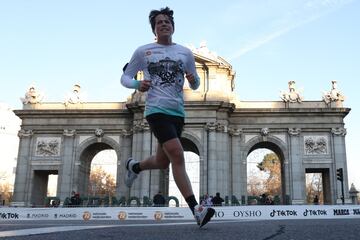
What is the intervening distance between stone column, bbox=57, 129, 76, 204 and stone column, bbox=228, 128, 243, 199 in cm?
1225

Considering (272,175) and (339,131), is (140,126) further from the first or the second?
(272,175)

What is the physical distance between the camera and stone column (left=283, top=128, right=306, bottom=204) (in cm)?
3259

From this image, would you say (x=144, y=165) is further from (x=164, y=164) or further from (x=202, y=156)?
(x=202, y=156)

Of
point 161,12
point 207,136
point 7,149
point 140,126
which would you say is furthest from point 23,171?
point 7,149

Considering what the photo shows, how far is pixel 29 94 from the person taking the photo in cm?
3656

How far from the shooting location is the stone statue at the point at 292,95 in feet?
114

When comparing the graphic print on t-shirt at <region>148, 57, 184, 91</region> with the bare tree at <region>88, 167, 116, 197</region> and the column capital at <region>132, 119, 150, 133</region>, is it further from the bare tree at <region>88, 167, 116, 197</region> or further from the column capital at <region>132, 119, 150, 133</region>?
the bare tree at <region>88, 167, 116, 197</region>

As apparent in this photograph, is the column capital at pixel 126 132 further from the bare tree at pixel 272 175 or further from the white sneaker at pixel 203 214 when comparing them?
the bare tree at pixel 272 175

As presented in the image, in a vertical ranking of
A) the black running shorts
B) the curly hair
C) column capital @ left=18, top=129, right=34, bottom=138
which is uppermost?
column capital @ left=18, top=129, right=34, bottom=138

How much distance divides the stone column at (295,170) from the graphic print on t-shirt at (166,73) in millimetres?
A: 28749

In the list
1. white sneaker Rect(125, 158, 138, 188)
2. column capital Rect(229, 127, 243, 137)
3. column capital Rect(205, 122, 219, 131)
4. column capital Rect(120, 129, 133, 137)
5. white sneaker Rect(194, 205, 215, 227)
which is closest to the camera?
white sneaker Rect(194, 205, 215, 227)

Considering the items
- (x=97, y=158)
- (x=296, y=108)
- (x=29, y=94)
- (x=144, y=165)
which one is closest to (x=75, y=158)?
(x=97, y=158)

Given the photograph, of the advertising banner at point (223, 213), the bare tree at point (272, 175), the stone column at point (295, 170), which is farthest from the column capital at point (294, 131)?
the bare tree at point (272, 175)

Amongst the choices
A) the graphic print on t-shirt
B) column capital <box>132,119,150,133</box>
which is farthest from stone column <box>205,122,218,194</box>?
the graphic print on t-shirt
